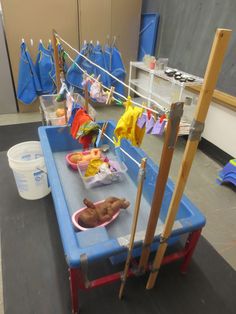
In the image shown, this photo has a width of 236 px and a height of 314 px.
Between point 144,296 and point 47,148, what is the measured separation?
104cm

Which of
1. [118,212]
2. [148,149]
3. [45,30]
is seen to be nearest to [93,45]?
[45,30]

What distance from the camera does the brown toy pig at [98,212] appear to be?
1.26 metres

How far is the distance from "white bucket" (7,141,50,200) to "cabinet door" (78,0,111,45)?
204cm

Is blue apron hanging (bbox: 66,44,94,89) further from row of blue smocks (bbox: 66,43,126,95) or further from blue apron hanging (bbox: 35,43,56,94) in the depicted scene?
blue apron hanging (bbox: 35,43,56,94)

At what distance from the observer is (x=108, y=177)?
161 centimetres

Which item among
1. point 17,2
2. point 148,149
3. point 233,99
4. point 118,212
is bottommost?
point 148,149

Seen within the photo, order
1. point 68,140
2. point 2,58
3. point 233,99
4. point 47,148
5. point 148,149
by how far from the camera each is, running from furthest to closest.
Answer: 1. point 2,58
2. point 148,149
3. point 233,99
4. point 68,140
5. point 47,148

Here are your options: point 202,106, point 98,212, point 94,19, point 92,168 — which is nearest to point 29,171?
point 92,168

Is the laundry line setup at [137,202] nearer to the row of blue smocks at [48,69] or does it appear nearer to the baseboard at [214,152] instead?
the baseboard at [214,152]

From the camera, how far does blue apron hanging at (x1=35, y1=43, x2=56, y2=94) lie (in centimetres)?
297

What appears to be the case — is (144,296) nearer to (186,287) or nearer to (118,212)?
(186,287)

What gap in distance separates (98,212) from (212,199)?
41.2 inches

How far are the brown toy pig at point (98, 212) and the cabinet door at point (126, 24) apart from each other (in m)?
2.77

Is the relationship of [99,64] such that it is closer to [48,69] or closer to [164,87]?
[48,69]
